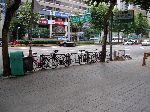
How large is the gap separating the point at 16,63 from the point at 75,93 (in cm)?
556

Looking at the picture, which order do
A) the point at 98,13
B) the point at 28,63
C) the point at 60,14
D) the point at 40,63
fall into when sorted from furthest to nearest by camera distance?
the point at 60,14, the point at 98,13, the point at 40,63, the point at 28,63

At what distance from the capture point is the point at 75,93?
40.0ft

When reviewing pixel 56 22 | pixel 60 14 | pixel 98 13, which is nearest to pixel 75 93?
pixel 98 13

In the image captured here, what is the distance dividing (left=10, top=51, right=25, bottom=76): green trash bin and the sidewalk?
0.52 metres

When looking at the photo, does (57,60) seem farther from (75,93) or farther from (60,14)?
(60,14)

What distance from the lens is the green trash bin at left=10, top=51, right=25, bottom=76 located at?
55.5ft

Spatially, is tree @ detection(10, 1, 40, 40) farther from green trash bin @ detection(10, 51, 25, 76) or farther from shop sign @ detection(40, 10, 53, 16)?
green trash bin @ detection(10, 51, 25, 76)

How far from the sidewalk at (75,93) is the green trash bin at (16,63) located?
0.52 meters

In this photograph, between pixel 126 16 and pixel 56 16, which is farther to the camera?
pixel 56 16

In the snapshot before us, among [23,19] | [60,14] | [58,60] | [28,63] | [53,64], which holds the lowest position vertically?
[53,64]

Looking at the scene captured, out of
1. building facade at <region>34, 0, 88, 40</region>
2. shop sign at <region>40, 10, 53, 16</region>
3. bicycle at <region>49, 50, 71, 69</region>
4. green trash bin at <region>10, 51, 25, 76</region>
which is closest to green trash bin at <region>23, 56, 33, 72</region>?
green trash bin at <region>10, 51, 25, 76</region>

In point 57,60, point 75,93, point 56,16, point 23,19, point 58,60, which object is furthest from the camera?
point 56,16

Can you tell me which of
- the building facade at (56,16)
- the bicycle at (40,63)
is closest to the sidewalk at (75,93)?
the bicycle at (40,63)

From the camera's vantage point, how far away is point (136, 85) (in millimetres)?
14188
